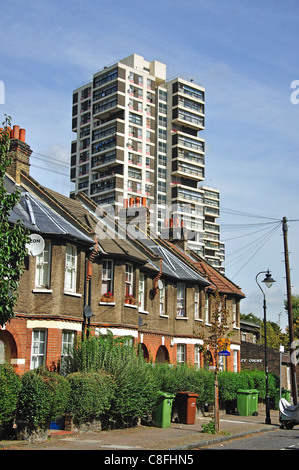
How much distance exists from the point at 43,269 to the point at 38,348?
3.03 m

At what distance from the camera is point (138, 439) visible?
17.1 meters

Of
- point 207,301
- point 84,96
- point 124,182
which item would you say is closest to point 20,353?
point 207,301

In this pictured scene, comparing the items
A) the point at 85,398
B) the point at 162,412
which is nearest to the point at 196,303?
the point at 162,412

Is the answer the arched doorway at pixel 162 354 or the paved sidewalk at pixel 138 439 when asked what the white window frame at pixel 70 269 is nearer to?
the paved sidewalk at pixel 138 439

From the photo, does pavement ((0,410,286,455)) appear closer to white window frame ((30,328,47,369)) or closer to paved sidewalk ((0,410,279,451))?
paved sidewalk ((0,410,279,451))

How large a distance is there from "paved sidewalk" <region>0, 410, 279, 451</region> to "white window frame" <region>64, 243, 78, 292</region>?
6203 millimetres

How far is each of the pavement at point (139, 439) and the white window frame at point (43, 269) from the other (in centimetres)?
614

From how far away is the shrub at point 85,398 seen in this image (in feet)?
59.1

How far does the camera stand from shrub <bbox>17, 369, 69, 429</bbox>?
15.5 meters

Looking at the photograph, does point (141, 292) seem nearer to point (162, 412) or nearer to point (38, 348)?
point (38, 348)

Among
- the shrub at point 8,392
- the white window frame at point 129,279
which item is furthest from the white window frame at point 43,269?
the shrub at point 8,392

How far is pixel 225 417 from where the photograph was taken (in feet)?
90.2

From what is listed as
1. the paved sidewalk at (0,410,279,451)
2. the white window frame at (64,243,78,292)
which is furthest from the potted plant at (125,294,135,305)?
the paved sidewalk at (0,410,279,451)
